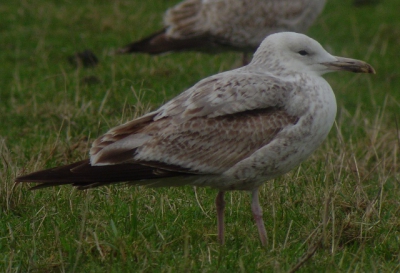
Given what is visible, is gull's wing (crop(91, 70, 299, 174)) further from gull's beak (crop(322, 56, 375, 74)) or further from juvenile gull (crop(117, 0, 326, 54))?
juvenile gull (crop(117, 0, 326, 54))

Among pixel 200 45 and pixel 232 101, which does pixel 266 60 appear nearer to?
pixel 232 101

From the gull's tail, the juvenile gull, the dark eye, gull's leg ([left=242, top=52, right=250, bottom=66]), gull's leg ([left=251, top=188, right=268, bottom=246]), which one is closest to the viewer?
the gull's tail

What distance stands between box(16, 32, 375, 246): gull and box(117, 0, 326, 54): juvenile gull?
444 centimetres

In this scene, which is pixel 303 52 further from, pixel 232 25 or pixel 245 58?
pixel 245 58

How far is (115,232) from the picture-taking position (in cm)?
494

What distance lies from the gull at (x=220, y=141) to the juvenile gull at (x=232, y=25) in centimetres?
444

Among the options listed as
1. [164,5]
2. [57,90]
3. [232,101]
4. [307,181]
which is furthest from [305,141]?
[164,5]

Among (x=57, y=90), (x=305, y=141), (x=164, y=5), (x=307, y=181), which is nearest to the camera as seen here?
(x=305, y=141)

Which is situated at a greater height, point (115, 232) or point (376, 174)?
point (115, 232)

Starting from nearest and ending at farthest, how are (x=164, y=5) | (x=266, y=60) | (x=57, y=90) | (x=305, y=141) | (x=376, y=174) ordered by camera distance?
(x=305, y=141)
(x=266, y=60)
(x=376, y=174)
(x=57, y=90)
(x=164, y=5)

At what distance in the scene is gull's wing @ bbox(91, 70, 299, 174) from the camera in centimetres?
521

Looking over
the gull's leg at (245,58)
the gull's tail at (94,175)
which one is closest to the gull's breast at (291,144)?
the gull's tail at (94,175)

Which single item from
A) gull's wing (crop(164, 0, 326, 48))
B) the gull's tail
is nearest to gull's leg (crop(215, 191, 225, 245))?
the gull's tail

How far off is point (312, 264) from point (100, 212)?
154cm
